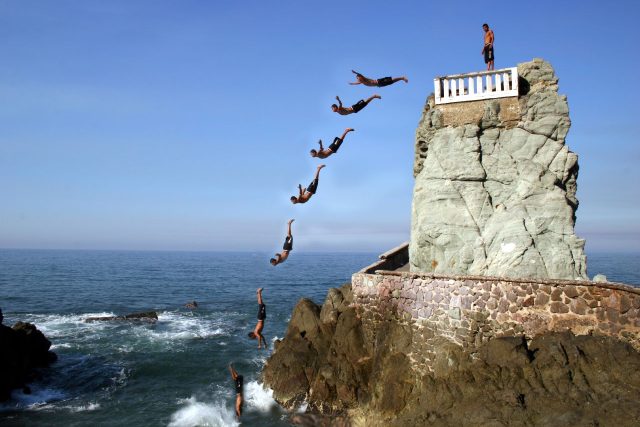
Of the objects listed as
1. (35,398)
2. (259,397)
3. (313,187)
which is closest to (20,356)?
(35,398)

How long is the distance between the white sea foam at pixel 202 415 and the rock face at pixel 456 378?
8.31ft

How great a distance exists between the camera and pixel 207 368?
2814 cm

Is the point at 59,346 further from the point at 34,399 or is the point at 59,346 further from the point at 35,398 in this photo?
the point at 34,399

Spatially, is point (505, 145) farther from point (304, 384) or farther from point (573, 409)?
point (304, 384)

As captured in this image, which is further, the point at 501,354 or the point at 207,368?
the point at 207,368

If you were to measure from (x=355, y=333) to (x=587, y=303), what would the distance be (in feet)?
32.2

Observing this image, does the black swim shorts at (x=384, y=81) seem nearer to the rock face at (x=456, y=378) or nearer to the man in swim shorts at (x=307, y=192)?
the man in swim shorts at (x=307, y=192)

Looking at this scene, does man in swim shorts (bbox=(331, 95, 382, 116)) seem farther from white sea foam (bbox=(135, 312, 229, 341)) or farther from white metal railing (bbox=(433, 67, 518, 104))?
white sea foam (bbox=(135, 312, 229, 341))

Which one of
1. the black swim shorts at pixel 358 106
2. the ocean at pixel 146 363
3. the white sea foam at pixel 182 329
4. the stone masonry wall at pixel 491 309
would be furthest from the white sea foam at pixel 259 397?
the black swim shorts at pixel 358 106

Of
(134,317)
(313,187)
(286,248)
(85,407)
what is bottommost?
(85,407)

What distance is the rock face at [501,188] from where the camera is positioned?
1742cm

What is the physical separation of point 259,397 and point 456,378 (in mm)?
11386

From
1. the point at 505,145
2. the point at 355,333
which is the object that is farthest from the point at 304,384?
the point at 505,145

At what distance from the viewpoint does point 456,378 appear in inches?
598
